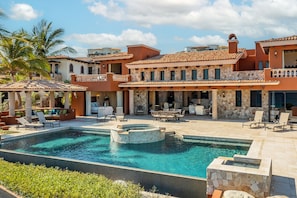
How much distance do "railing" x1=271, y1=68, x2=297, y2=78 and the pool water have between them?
9.37 metres

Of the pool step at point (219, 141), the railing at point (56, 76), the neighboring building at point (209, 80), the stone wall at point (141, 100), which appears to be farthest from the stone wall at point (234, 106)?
the railing at point (56, 76)

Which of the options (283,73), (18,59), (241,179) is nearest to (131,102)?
(18,59)

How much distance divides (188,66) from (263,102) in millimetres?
7704

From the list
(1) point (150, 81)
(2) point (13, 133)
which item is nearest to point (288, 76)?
(1) point (150, 81)

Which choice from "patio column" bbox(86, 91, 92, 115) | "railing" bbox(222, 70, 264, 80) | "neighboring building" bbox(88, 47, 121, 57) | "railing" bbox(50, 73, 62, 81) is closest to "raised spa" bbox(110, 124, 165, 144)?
"railing" bbox(222, 70, 264, 80)

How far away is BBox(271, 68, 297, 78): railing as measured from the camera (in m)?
20.6

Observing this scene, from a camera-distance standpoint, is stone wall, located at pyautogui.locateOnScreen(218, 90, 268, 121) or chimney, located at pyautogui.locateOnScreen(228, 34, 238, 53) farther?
chimney, located at pyautogui.locateOnScreen(228, 34, 238, 53)

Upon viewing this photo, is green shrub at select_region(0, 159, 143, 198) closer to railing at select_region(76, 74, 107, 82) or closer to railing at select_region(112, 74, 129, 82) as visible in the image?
railing at select_region(76, 74, 107, 82)

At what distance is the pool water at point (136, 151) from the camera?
11.9 m

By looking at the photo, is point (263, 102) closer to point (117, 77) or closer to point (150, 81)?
point (150, 81)

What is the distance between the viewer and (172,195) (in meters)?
8.11

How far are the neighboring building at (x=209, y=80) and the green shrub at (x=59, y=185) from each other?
17.1 m

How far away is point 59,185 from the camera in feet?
24.0

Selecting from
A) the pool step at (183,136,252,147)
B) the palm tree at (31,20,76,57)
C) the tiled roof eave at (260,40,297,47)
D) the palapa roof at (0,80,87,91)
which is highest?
the palm tree at (31,20,76,57)
